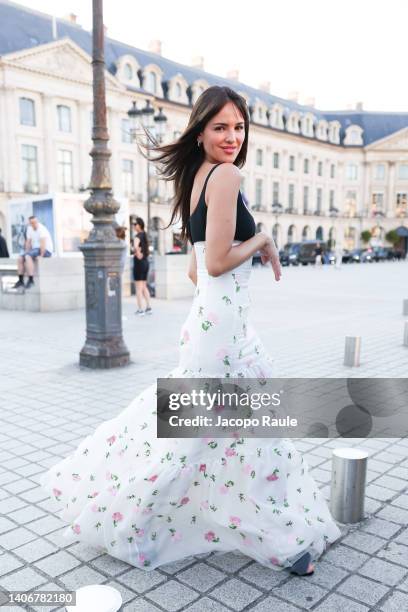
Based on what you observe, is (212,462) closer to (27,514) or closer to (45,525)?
(45,525)

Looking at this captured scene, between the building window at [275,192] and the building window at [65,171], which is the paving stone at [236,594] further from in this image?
the building window at [275,192]

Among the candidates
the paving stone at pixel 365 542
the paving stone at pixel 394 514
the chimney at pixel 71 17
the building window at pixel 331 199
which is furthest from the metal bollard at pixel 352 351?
the building window at pixel 331 199

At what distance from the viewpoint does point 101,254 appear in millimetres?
6633

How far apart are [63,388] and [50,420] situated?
1.05m

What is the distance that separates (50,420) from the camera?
4691 millimetres

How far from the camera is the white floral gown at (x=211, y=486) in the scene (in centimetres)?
245

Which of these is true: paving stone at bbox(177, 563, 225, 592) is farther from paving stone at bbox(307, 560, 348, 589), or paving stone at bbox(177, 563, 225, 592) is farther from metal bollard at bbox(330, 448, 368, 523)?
metal bollard at bbox(330, 448, 368, 523)

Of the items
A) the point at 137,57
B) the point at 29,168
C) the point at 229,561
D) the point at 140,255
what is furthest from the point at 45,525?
the point at 137,57

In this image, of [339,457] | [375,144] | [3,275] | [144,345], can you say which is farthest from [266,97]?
[339,457]

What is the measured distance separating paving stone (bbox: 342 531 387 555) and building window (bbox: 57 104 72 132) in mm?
40239

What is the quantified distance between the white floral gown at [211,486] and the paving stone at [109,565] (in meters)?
0.07

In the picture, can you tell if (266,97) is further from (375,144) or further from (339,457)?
(339,457)

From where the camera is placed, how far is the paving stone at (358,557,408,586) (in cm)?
249

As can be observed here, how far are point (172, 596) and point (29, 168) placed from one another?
3903cm
